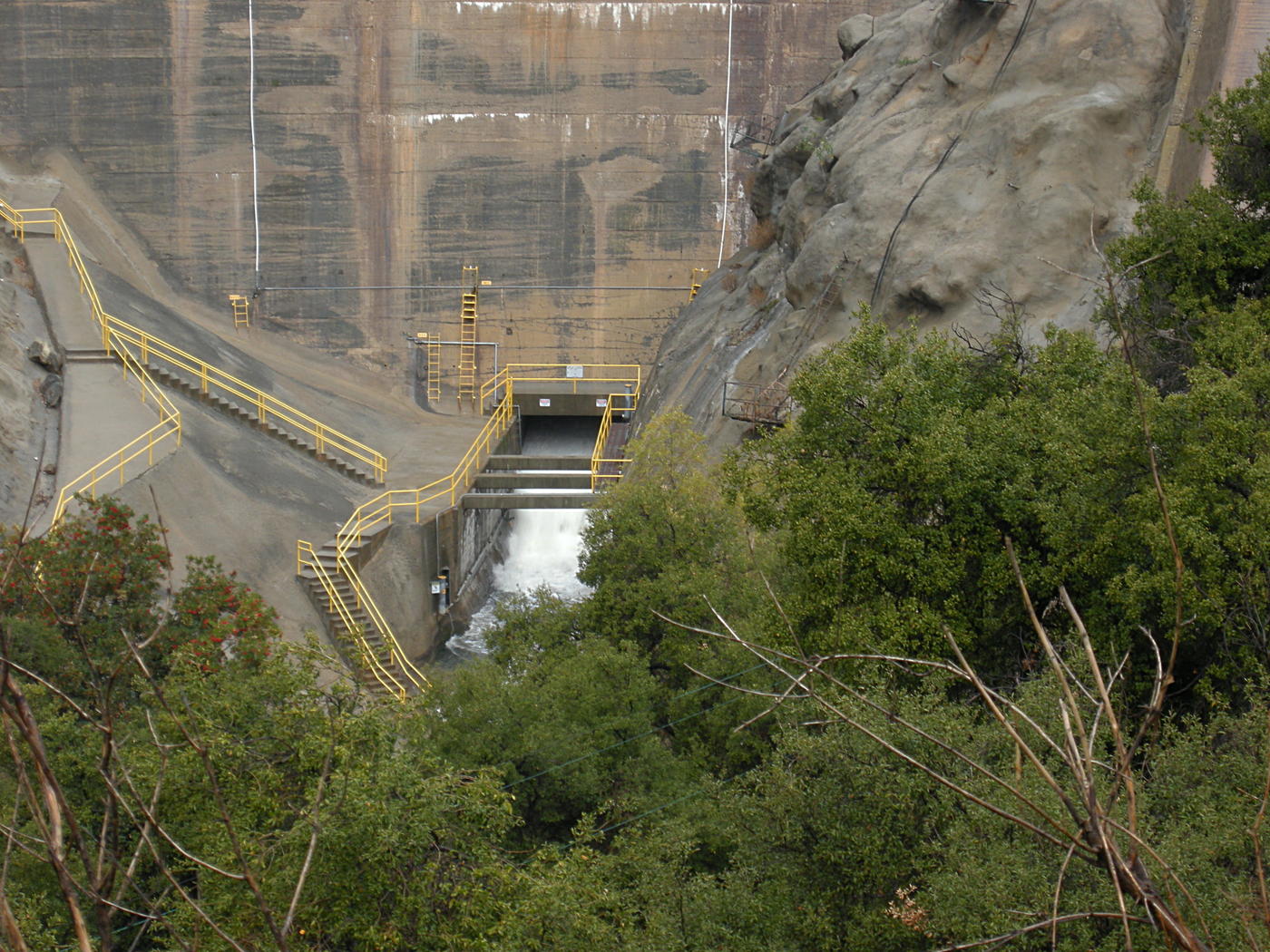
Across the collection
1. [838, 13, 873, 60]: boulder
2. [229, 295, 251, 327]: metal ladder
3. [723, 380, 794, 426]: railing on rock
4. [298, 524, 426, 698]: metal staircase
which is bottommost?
[298, 524, 426, 698]: metal staircase

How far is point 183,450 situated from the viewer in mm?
25188

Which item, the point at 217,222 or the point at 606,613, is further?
the point at 217,222

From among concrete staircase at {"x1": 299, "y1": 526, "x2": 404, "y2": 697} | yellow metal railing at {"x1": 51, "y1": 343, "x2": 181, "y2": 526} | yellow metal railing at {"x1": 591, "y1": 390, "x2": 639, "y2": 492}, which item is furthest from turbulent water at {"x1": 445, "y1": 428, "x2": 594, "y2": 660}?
yellow metal railing at {"x1": 51, "y1": 343, "x2": 181, "y2": 526}

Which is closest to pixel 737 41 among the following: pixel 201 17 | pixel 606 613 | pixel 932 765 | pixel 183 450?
pixel 201 17

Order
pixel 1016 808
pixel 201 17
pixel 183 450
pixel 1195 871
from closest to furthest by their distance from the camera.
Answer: pixel 1195 871 → pixel 1016 808 → pixel 183 450 → pixel 201 17

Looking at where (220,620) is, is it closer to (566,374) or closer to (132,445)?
(132,445)

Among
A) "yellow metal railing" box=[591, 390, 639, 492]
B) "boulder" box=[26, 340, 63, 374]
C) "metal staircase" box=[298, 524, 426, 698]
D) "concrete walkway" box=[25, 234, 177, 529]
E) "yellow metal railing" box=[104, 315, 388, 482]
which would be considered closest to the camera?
"metal staircase" box=[298, 524, 426, 698]

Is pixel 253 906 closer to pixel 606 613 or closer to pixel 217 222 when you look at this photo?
pixel 606 613

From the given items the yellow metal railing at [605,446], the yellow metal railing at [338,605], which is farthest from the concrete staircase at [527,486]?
the yellow metal railing at [338,605]

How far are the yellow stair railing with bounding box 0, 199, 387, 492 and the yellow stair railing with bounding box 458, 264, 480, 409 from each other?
588cm

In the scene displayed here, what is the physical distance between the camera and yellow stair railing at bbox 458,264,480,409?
38500mm

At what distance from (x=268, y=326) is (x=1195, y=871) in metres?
34.4

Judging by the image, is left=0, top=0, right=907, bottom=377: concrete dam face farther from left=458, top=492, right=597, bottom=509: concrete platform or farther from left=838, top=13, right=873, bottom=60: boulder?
left=458, top=492, right=597, bottom=509: concrete platform

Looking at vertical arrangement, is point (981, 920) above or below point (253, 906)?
above
